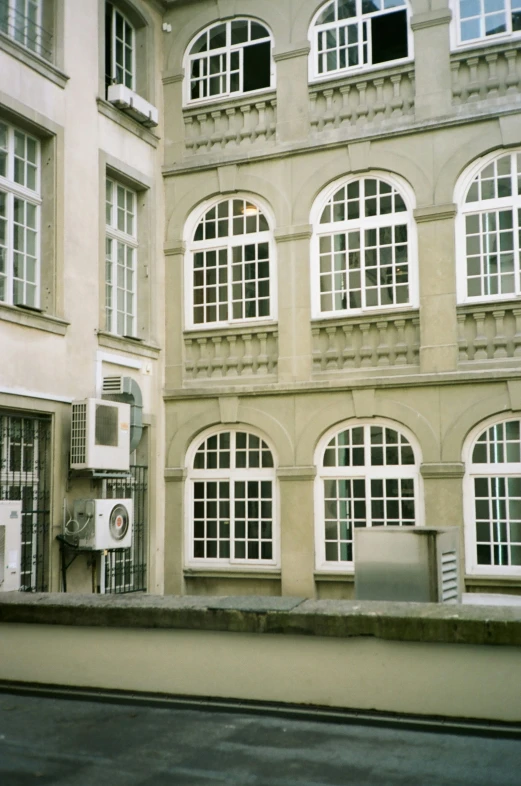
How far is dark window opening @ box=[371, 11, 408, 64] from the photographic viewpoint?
41.9 ft

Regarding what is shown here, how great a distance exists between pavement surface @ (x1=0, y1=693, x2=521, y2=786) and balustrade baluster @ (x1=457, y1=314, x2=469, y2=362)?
23.7 feet

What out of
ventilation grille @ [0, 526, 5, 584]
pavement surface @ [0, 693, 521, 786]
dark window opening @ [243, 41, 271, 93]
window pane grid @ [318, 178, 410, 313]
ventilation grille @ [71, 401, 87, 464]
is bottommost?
pavement surface @ [0, 693, 521, 786]

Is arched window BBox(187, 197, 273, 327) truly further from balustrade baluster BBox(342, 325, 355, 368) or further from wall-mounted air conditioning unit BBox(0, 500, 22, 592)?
wall-mounted air conditioning unit BBox(0, 500, 22, 592)

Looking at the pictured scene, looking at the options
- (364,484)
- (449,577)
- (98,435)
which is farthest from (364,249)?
(449,577)

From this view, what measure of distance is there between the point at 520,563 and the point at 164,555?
517 cm

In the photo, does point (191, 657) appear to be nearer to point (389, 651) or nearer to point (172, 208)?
point (389, 651)

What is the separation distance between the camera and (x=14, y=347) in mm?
10734

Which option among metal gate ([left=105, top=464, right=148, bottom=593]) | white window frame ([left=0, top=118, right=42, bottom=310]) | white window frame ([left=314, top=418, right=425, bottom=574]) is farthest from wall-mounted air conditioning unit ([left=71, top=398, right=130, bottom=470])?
white window frame ([left=314, top=418, right=425, bottom=574])

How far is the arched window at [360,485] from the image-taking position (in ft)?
40.2

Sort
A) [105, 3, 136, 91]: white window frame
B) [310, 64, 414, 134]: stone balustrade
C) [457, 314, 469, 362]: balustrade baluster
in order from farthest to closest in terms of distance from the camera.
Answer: [105, 3, 136, 91]: white window frame < [310, 64, 414, 134]: stone balustrade < [457, 314, 469, 362]: balustrade baluster

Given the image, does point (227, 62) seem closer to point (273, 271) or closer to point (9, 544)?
point (273, 271)

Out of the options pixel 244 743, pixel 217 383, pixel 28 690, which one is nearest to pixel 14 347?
pixel 217 383

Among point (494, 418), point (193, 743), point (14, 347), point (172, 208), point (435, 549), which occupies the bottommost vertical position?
point (193, 743)

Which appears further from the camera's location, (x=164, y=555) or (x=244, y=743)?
(x=164, y=555)
